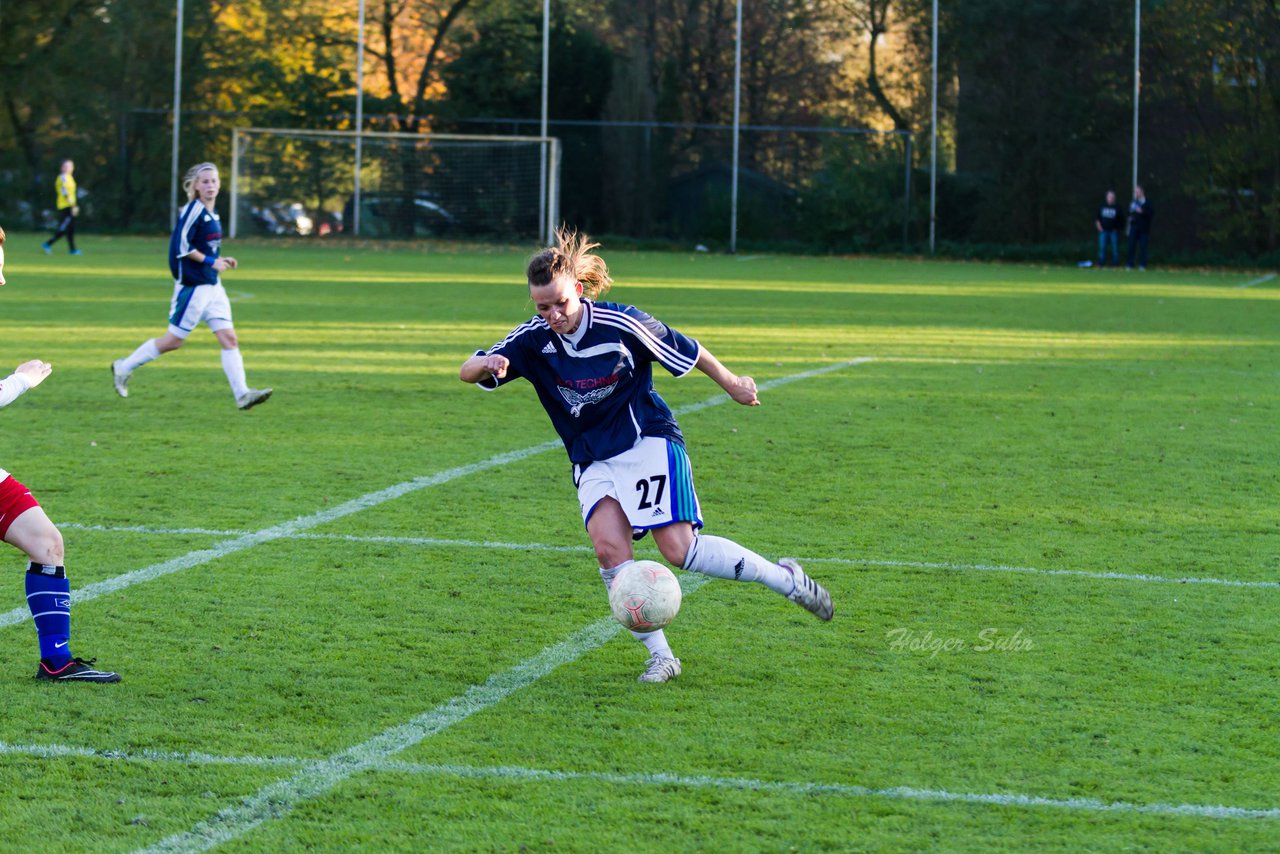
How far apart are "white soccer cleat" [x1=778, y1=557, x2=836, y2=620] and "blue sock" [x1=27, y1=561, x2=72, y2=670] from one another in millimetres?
2357

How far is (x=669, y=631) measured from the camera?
5.91m

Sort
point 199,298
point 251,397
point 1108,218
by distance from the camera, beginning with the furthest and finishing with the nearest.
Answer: point 1108,218
point 199,298
point 251,397

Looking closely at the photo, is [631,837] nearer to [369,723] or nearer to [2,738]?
[369,723]

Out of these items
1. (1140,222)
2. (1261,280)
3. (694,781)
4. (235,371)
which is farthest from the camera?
(1140,222)

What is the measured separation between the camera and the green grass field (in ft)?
13.5

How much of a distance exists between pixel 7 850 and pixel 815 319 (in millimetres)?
16790

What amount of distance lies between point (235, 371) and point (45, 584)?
6474 millimetres

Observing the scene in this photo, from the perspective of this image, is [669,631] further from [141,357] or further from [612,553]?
[141,357]

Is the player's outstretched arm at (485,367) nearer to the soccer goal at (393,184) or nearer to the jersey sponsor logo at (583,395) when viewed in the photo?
the jersey sponsor logo at (583,395)

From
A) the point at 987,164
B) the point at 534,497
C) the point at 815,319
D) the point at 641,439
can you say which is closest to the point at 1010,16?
the point at 987,164

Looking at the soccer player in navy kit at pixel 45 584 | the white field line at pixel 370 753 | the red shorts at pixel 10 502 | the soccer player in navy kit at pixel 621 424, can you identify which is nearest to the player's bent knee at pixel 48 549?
the soccer player in navy kit at pixel 45 584

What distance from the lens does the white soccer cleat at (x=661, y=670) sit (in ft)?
17.2

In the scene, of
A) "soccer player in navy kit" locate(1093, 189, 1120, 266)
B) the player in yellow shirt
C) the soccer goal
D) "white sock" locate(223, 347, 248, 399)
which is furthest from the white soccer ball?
the soccer goal

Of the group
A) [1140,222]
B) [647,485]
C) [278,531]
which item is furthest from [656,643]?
[1140,222]
